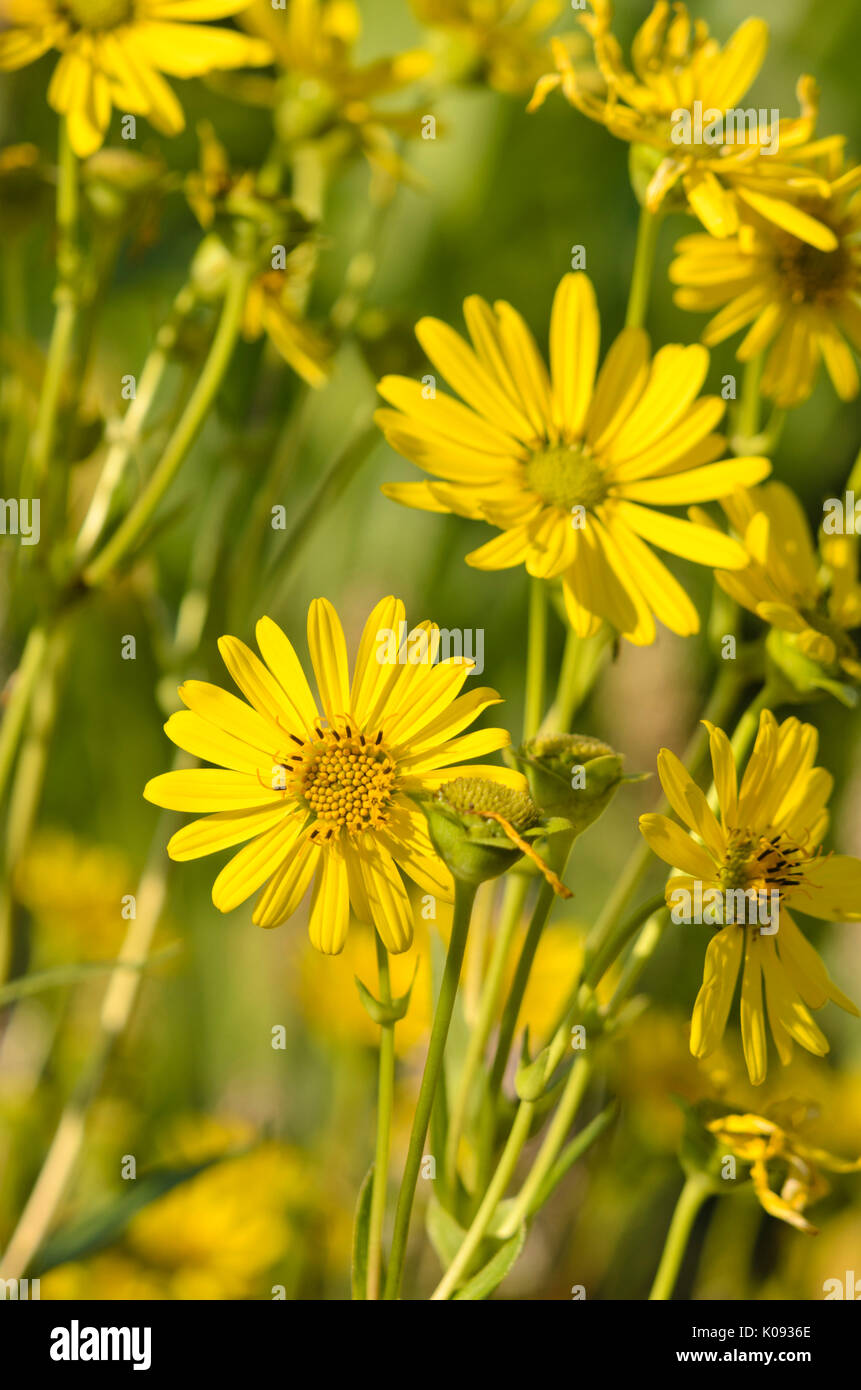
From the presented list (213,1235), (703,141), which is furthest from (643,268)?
(213,1235)

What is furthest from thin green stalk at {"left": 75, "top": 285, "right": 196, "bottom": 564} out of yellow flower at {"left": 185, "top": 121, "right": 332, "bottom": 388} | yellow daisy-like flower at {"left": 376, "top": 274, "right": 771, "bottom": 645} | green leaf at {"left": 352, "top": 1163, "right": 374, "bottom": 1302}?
green leaf at {"left": 352, "top": 1163, "right": 374, "bottom": 1302}

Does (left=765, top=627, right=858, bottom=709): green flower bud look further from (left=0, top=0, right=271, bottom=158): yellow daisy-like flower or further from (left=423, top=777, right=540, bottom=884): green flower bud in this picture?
(left=0, top=0, right=271, bottom=158): yellow daisy-like flower

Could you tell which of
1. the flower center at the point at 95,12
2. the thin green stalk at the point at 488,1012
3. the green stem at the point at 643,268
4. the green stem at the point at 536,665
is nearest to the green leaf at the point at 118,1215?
the thin green stalk at the point at 488,1012

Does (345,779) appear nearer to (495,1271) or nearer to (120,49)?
(495,1271)

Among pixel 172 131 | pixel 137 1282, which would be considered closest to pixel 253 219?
pixel 172 131

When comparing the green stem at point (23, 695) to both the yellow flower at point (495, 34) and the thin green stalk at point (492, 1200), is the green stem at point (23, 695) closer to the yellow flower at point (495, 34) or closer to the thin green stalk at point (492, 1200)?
the thin green stalk at point (492, 1200)

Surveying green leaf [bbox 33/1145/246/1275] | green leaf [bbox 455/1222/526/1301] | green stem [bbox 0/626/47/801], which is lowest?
green leaf [bbox 33/1145/246/1275]

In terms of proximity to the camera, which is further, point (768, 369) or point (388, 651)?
point (768, 369)

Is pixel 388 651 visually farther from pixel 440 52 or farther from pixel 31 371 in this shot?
pixel 440 52
